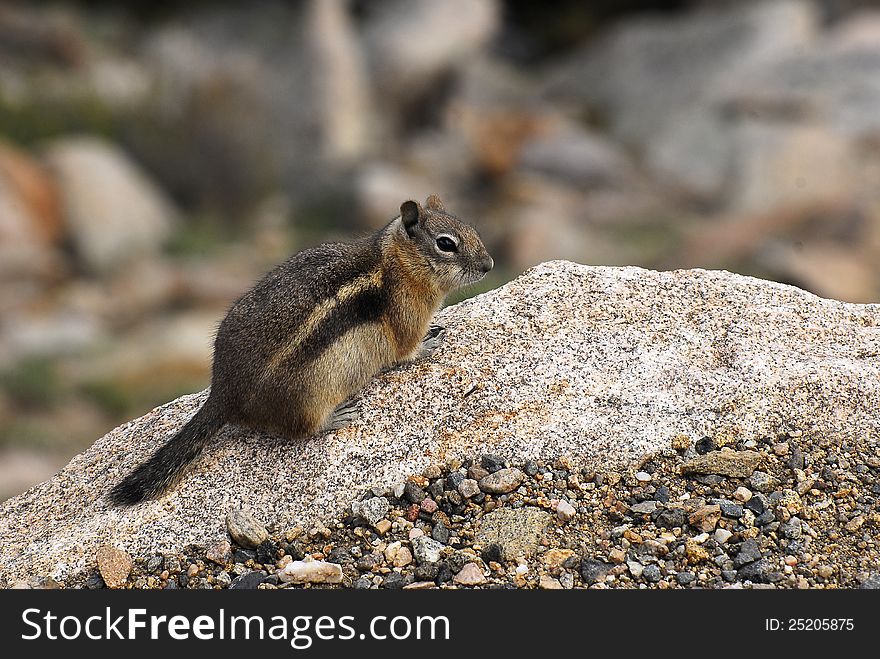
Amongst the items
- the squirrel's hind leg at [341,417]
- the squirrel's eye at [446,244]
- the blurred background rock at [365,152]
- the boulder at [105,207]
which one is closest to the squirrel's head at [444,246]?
the squirrel's eye at [446,244]

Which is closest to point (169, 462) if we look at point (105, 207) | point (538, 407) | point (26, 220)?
point (538, 407)

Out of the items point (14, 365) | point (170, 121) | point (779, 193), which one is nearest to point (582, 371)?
point (14, 365)

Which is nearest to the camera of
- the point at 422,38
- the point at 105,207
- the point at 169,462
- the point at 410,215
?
the point at 169,462

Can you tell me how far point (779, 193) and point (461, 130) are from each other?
24.5ft

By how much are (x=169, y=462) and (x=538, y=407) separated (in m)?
1.63

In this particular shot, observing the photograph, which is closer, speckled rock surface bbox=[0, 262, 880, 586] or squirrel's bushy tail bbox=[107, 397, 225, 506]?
speckled rock surface bbox=[0, 262, 880, 586]

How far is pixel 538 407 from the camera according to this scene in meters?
4.59

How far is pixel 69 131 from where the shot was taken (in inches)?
773

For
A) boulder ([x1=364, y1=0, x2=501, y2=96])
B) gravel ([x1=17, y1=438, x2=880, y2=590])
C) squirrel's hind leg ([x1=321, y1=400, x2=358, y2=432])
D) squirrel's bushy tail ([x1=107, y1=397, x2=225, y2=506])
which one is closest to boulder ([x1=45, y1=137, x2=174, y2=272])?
boulder ([x1=364, y1=0, x2=501, y2=96])

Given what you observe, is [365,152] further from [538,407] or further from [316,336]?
[538,407]

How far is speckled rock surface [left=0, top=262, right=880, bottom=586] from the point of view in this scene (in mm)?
4355

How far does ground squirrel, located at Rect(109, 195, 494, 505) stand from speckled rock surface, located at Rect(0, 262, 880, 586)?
116mm

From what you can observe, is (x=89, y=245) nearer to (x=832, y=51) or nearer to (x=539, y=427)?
(x=539, y=427)

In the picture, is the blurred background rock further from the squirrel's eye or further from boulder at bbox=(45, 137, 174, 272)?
the squirrel's eye
